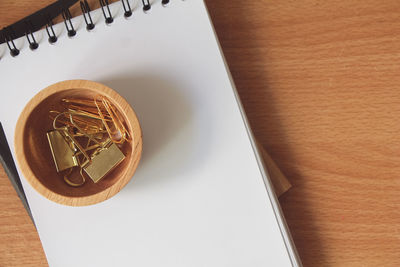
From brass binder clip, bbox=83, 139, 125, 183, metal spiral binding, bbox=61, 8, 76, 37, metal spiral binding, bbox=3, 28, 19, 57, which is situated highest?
metal spiral binding, bbox=61, 8, 76, 37

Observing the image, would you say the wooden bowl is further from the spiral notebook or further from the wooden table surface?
the wooden table surface

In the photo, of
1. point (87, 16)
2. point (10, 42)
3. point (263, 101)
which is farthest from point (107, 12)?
point (263, 101)

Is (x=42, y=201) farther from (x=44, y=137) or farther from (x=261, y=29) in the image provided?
(x=261, y=29)

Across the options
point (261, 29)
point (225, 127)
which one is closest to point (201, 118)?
point (225, 127)

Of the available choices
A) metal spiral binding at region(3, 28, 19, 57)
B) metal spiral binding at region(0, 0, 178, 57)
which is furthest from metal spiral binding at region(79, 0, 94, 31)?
metal spiral binding at region(3, 28, 19, 57)

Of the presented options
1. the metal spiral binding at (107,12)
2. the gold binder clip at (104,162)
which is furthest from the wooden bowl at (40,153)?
the metal spiral binding at (107,12)

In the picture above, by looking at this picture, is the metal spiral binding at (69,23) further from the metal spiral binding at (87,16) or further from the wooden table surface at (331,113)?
the wooden table surface at (331,113)

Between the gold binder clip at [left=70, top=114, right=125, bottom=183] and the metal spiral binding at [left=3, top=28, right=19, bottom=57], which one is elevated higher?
the metal spiral binding at [left=3, top=28, right=19, bottom=57]
